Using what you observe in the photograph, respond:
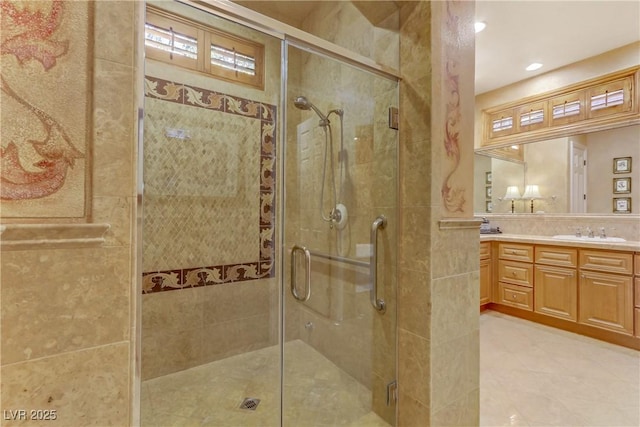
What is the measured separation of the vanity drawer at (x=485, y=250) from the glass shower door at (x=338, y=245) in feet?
7.66

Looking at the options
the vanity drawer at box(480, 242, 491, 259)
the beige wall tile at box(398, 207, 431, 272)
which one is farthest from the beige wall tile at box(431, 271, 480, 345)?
the vanity drawer at box(480, 242, 491, 259)

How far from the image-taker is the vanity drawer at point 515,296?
3.28 m

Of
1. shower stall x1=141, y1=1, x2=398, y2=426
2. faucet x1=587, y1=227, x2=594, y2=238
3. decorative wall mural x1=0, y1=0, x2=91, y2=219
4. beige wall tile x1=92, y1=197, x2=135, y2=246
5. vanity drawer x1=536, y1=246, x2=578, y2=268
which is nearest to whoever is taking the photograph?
decorative wall mural x1=0, y1=0, x2=91, y2=219

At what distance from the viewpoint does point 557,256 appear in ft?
10.00

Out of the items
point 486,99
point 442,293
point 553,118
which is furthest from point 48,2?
point 486,99

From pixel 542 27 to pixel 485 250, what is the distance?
232 centimetres

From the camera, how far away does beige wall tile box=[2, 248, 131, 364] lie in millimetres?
684

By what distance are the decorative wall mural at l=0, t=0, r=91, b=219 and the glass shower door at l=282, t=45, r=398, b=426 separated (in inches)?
41.9

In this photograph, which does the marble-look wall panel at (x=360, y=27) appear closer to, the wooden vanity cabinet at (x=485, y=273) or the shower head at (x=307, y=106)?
the shower head at (x=307, y=106)

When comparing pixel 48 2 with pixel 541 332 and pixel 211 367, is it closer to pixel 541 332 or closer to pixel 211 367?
pixel 211 367

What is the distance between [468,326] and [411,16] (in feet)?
5.32

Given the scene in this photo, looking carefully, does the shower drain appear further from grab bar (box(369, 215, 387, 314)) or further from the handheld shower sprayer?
the handheld shower sprayer

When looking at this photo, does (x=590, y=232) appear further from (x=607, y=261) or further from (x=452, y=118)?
(x=452, y=118)

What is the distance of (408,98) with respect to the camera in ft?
4.99
